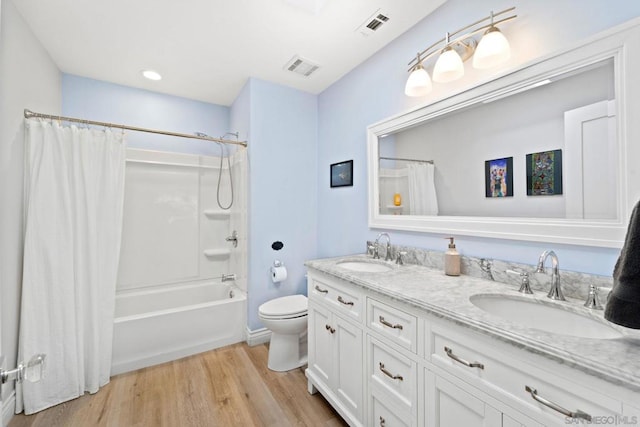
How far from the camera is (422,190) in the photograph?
177 centimetres

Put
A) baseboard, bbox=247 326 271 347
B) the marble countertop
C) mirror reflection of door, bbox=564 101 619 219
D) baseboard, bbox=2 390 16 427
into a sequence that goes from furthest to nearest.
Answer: baseboard, bbox=247 326 271 347 → baseboard, bbox=2 390 16 427 → mirror reflection of door, bbox=564 101 619 219 → the marble countertop

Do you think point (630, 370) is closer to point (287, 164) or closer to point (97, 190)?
point (287, 164)

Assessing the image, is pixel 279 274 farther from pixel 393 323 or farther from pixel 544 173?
pixel 544 173

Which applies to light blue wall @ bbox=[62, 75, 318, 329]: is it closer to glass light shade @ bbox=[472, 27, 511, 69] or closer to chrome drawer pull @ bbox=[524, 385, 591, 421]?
glass light shade @ bbox=[472, 27, 511, 69]

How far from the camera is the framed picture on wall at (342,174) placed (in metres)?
2.39

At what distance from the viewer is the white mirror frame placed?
969 millimetres

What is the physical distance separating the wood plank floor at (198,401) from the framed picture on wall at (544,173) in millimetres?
1644

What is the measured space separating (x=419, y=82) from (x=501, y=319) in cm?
136

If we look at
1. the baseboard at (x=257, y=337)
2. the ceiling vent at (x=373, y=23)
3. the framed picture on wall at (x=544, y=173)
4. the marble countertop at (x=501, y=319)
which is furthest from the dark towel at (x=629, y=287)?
the baseboard at (x=257, y=337)

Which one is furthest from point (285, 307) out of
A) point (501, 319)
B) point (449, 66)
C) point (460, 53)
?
point (460, 53)

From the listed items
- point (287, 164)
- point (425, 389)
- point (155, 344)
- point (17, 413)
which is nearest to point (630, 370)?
point (425, 389)

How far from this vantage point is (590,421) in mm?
668

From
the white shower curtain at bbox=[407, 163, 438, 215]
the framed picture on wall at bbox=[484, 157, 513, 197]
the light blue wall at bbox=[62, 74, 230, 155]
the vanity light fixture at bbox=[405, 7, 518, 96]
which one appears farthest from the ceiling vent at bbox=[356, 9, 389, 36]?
the light blue wall at bbox=[62, 74, 230, 155]

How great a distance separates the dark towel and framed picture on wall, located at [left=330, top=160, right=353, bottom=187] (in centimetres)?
180
